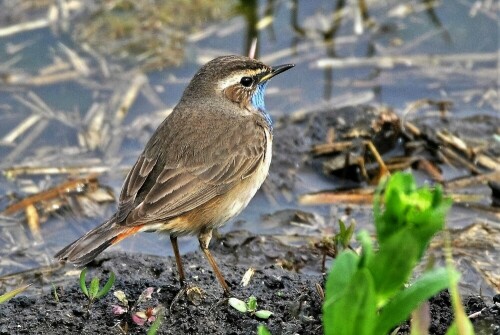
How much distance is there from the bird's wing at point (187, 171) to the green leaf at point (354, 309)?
1.98 m

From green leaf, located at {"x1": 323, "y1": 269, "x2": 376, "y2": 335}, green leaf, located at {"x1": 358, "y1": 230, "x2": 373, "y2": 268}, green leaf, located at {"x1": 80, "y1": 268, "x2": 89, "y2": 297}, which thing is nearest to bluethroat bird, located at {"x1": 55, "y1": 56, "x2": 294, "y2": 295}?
green leaf, located at {"x1": 80, "y1": 268, "x2": 89, "y2": 297}

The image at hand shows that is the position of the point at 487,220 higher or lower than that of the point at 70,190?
lower

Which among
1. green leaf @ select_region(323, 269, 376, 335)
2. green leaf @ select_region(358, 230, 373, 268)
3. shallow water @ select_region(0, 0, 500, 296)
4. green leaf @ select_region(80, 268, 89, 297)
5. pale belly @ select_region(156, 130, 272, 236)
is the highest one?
green leaf @ select_region(358, 230, 373, 268)

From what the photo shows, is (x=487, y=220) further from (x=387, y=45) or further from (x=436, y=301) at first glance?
(x=387, y=45)

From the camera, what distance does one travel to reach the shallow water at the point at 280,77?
8.98 meters

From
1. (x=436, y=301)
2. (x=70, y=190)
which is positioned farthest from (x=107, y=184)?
(x=436, y=301)

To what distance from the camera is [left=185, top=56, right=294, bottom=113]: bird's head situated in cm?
702

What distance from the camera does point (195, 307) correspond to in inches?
219

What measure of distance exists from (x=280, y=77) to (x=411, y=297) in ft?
20.5

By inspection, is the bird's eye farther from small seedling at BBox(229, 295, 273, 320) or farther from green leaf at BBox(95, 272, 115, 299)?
green leaf at BBox(95, 272, 115, 299)

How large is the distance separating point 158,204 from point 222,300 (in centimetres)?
81

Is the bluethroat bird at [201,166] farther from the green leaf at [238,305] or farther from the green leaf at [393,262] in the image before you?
the green leaf at [393,262]

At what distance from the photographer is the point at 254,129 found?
22.2 feet

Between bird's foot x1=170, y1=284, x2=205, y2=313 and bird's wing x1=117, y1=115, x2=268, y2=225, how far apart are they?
0.50 meters
